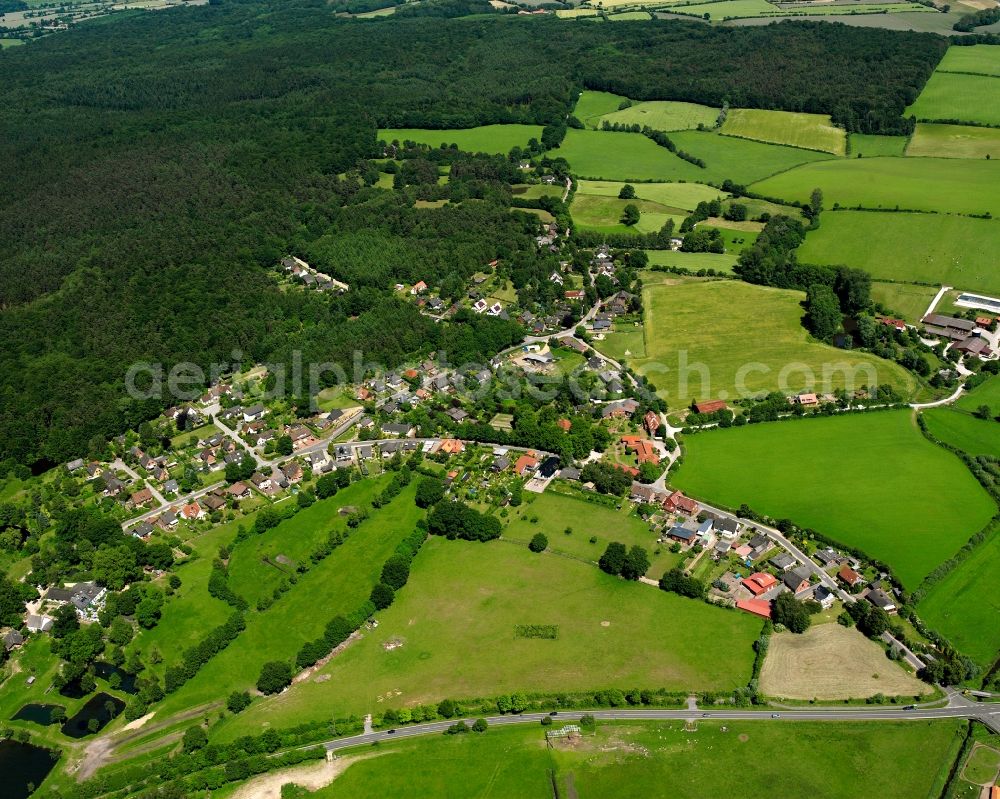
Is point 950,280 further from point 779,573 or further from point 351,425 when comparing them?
point 351,425

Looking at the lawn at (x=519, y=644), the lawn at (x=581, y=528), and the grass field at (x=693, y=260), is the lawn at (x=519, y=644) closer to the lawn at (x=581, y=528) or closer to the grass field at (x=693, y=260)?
the lawn at (x=581, y=528)

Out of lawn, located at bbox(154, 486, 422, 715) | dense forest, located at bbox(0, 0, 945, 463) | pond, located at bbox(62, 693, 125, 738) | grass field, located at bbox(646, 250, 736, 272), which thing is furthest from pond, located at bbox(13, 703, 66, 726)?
grass field, located at bbox(646, 250, 736, 272)

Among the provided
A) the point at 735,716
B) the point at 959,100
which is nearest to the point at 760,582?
the point at 735,716

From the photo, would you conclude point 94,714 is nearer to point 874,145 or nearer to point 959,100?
point 874,145

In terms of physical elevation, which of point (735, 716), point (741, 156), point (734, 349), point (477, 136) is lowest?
point (735, 716)

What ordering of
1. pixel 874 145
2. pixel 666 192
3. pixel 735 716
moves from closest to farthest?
pixel 735 716
pixel 666 192
pixel 874 145
